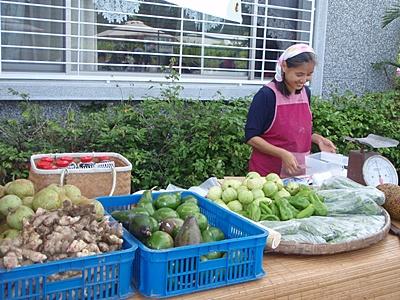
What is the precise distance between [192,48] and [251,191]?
11.4 ft

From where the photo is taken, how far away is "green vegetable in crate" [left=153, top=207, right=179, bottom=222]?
1.85 m

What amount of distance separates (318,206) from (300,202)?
0.08 meters

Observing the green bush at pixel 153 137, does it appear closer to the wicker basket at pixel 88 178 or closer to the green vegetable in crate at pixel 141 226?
the wicker basket at pixel 88 178

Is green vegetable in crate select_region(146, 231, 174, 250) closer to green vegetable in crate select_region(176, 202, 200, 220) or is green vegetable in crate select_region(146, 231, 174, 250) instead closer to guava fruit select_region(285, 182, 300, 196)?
green vegetable in crate select_region(176, 202, 200, 220)

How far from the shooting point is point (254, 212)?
217cm

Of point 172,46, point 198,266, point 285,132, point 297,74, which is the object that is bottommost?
point 198,266

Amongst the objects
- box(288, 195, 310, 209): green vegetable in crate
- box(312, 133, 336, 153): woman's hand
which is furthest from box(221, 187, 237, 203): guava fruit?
box(312, 133, 336, 153): woman's hand

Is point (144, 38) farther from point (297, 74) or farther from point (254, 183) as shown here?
point (254, 183)

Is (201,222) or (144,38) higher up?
(144,38)

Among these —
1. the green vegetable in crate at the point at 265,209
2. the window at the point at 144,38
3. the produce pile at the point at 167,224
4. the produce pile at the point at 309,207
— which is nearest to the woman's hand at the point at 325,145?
the produce pile at the point at 309,207

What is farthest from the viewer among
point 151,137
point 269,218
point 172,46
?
point 172,46

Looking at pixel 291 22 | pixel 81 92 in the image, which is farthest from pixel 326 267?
pixel 291 22

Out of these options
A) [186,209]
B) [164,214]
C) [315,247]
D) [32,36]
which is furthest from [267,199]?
[32,36]

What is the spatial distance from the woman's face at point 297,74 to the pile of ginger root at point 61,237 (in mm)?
1735
